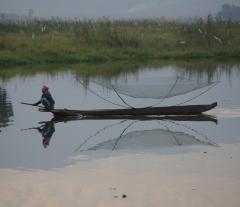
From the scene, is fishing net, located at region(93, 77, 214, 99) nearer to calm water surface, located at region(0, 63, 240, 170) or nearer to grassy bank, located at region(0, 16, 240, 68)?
calm water surface, located at region(0, 63, 240, 170)

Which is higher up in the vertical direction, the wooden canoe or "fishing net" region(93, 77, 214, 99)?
"fishing net" region(93, 77, 214, 99)

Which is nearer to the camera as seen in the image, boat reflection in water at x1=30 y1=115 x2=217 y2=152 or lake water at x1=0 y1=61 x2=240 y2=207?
lake water at x1=0 y1=61 x2=240 y2=207

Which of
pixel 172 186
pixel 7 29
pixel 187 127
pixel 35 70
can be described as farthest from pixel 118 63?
pixel 172 186

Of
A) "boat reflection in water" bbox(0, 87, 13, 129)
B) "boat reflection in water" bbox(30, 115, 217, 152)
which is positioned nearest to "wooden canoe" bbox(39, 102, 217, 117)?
"boat reflection in water" bbox(30, 115, 217, 152)

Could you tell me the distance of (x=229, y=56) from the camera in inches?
1655

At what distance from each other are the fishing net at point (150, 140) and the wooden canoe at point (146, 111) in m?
1.83

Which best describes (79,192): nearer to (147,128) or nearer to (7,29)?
(147,128)

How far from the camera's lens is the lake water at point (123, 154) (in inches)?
432

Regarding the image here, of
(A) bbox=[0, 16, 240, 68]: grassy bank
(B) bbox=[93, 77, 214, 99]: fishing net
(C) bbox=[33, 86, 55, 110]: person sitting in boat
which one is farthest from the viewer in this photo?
(A) bbox=[0, 16, 240, 68]: grassy bank

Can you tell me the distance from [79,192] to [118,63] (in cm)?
2698

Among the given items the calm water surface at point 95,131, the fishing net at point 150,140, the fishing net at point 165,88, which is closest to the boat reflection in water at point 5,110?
the calm water surface at point 95,131

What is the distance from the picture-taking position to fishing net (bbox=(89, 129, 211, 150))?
15.1m

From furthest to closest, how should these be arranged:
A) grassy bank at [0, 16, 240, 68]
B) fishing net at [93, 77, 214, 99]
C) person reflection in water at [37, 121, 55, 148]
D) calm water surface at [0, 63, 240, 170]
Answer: grassy bank at [0, 16, 240, 68], fishing net at [93, 77, 214, 99], person reflection in water at [37, 121, 55, 148], calm water surface at [0, 63, 240, 170]

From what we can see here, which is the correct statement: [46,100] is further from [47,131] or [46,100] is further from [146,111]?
[146,111]
